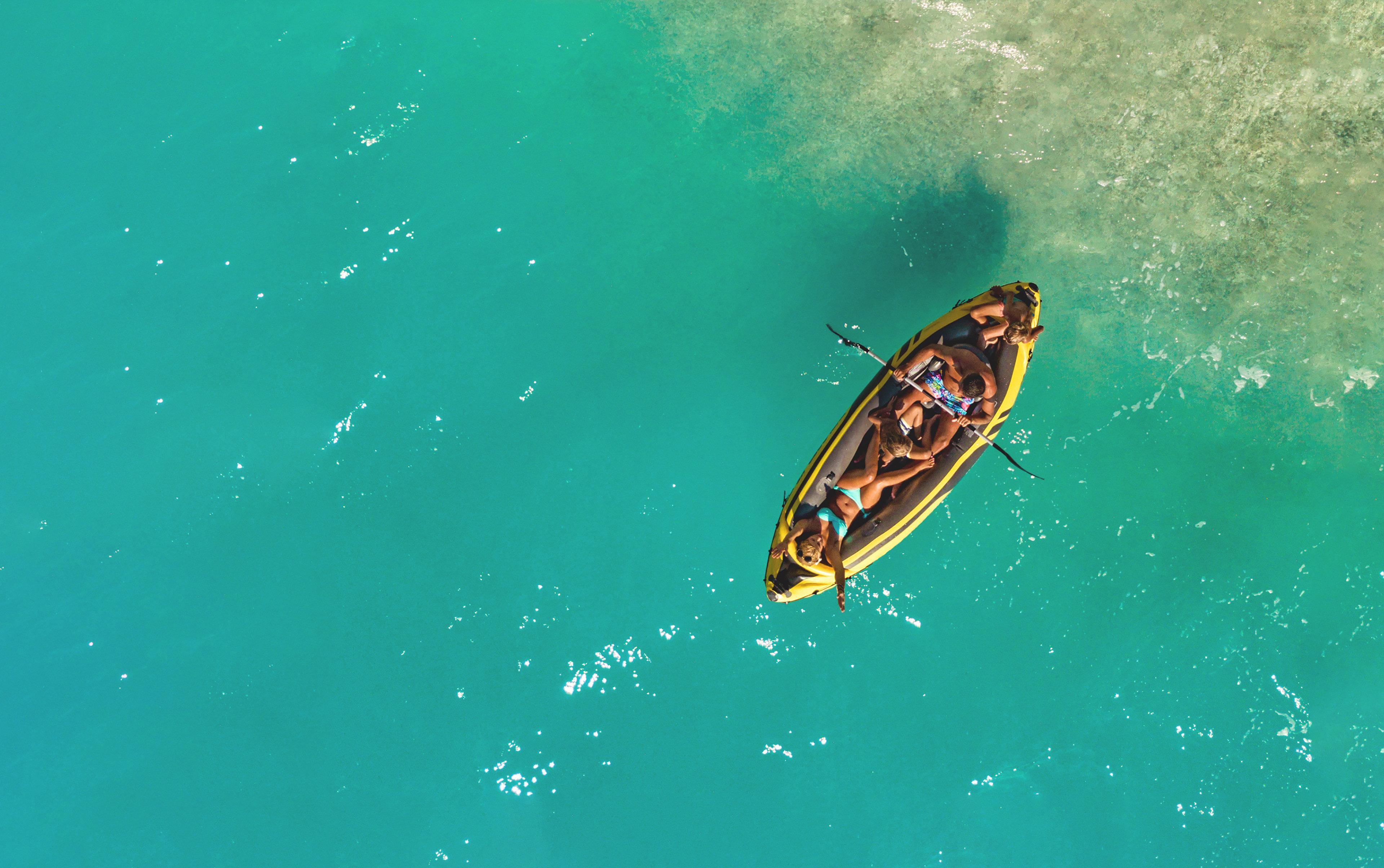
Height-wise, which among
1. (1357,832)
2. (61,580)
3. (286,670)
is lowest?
(1357,832)

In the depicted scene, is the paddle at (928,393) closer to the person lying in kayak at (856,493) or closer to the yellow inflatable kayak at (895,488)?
the yellow inflatable kayak at (895,488)

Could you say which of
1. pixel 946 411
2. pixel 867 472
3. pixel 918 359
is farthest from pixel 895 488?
pixel 918 359

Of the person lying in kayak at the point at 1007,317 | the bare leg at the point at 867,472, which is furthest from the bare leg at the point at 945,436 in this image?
the person lying in kayak at the point at 1007,317

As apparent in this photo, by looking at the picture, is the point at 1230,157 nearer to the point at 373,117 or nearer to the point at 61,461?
the point at 373,117

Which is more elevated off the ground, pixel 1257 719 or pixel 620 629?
pixel 620 629

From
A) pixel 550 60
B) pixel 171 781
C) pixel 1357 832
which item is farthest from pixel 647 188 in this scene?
pixel 1357 832

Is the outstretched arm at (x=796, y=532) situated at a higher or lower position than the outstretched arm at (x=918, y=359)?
lower
